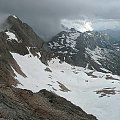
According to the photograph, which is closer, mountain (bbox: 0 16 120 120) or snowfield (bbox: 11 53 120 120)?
mountain (bbox: 0 16 120 120)

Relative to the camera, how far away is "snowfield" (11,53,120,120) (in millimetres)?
99725

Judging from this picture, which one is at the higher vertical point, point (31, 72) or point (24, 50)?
point (24, 50)

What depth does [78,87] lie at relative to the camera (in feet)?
532

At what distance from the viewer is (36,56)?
199m

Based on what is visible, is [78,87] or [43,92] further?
[78,87]

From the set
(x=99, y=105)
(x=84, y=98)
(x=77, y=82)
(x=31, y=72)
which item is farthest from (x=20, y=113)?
(x=77, y=82)

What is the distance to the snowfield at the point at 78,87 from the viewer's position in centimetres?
9972

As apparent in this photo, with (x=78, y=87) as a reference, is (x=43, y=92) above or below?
below

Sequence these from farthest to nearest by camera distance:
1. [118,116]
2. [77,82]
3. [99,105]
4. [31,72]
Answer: [77,82]
[31,72]
[99,105]
[118,116]

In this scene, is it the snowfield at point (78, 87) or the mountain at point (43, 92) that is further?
the snowfield at point (78, 87)

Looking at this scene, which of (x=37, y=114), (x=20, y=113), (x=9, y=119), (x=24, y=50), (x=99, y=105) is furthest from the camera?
(x=24, y=50)

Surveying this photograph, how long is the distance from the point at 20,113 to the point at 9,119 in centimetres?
429

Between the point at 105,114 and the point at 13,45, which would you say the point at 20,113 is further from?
the point at 13,45

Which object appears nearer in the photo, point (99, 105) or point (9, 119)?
point (9, 119)
